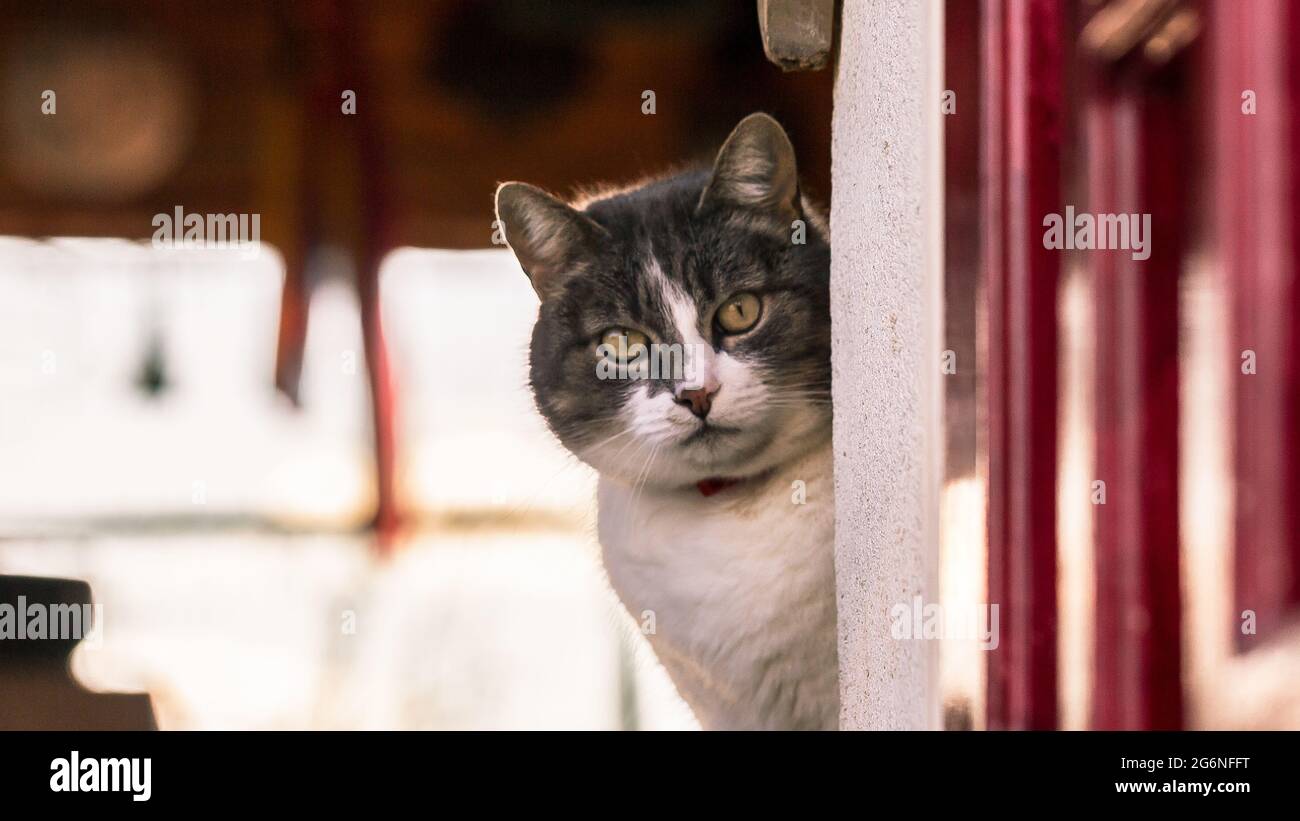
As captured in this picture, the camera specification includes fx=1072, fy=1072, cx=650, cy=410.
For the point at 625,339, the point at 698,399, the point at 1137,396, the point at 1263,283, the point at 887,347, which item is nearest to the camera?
the point at 1263,283

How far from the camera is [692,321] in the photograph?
47.1 inches

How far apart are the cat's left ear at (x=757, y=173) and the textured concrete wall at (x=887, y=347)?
0.45ft

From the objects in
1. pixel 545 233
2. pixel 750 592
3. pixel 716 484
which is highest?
pixel 545 233

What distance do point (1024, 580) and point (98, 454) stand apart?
3.24 meters

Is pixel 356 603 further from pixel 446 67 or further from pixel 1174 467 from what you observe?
pixel 1174 467

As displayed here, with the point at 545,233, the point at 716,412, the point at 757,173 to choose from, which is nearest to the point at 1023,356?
the point at 716,412

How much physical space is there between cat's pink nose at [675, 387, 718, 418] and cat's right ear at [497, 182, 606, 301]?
0.26 m

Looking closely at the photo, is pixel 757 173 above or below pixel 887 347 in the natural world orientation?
above

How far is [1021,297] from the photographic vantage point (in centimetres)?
62

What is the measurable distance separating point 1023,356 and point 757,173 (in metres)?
0.64

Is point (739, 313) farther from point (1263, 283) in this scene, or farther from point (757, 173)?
point (1263, 283)

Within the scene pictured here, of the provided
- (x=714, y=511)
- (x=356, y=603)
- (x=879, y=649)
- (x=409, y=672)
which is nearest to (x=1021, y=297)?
(x=879, y=649)

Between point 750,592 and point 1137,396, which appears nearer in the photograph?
point 1137,396

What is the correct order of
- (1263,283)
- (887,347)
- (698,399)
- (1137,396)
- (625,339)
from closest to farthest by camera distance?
(1263,283), (1137,396), (887,347), (698,399), (625,339)
